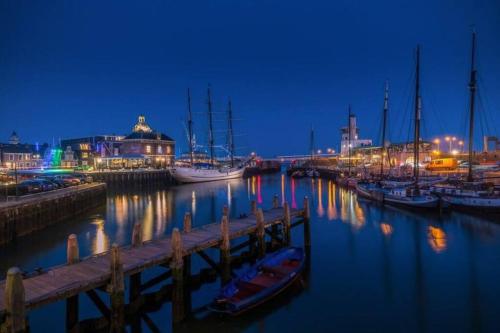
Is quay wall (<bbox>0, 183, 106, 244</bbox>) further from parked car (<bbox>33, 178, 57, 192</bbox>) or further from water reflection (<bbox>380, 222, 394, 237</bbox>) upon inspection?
water reflection (<bbox>380, 222, 394, 237</bbox>)

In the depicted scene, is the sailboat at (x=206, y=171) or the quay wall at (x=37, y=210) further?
the sailboat at (x=206, y=171)

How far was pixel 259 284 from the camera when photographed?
14906 mm

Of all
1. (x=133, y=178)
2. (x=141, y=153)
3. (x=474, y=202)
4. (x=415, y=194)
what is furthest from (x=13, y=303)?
(x=141, y=153)

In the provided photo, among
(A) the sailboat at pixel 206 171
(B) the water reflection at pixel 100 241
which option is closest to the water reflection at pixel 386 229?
(B) the water reflection at pixel 100 241

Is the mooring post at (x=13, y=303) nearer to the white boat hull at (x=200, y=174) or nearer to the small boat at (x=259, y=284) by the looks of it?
the small boat at (x=259, y=284)

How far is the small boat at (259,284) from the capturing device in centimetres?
1354

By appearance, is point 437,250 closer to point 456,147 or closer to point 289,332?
point 289,332

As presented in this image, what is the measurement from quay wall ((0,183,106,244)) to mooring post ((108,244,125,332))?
19.3 metres

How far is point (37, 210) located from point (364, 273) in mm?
28775

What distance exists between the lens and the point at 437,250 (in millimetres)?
25000

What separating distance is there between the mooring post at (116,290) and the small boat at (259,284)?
3.46 meters

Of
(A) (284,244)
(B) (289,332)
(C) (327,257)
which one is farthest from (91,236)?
(B) (289,332)

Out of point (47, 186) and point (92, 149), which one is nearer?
point (47, 186)

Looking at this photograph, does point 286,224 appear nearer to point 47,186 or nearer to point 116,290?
point 116,290
